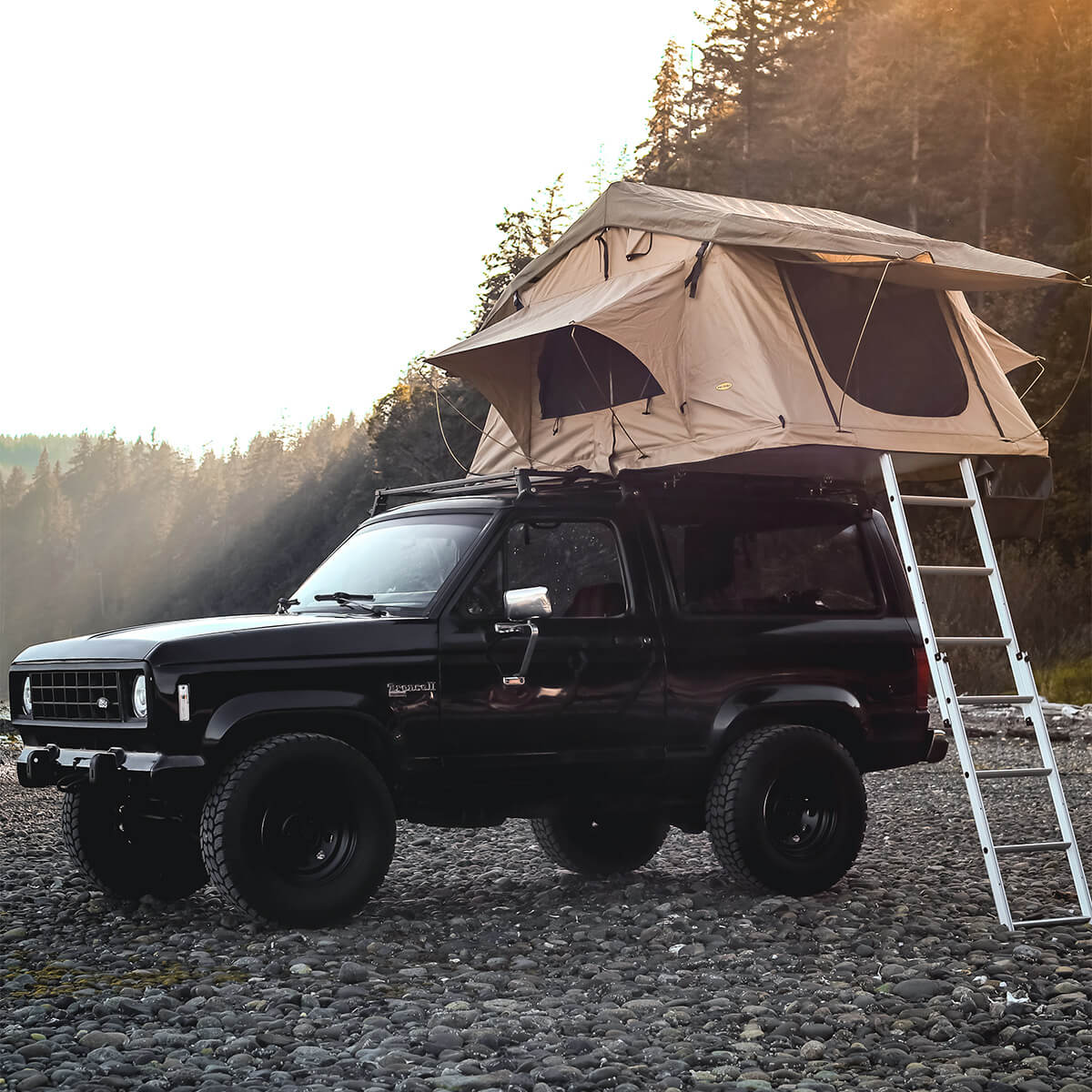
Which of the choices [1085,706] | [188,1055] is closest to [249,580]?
[1085,706]

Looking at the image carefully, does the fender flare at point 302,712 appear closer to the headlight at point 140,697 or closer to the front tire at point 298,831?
the front tire at point 298,831

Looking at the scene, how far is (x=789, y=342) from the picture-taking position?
8406 millimetres

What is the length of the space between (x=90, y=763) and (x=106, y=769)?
22 cm

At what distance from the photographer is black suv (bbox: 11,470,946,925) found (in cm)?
690

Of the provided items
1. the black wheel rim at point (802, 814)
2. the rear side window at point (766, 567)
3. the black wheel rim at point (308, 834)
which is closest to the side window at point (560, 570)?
the rear side window at point (766, 567)

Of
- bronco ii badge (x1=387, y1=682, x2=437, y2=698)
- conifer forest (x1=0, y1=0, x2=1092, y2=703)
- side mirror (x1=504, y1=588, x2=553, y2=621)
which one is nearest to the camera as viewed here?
side mirror (x1=504, y1=588, x2=553, y2=621)

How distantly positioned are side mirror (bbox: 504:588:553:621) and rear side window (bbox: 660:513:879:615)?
4.30 ft

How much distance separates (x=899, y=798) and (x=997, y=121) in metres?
36.0

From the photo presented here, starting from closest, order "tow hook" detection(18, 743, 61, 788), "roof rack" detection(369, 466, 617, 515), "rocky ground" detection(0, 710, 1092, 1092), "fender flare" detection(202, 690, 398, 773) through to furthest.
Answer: "rocky ground" detection(0, 710, 1092, 1092)
"fender flare" detection(202, 690, 398, 773)
"tow hook" detection(18, 743, 61, 788)
"roof rack" detection(369, 466, 617, 515)

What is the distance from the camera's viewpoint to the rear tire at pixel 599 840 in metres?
9.13

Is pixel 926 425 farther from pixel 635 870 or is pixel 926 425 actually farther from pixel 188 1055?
pixel 188 1055

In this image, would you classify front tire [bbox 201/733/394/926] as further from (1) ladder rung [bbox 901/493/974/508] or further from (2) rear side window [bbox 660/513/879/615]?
(1) ladder rung [bbox 901/493/974/508]

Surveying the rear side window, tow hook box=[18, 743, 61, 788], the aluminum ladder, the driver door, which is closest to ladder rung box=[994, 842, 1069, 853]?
the aluminum ladder

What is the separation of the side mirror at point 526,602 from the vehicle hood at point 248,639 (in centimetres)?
55
